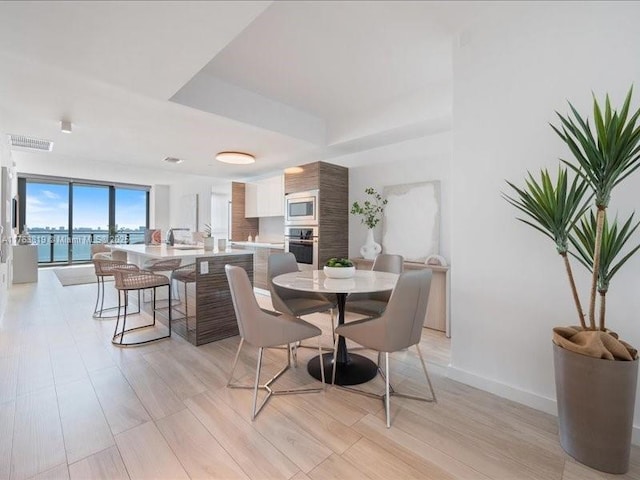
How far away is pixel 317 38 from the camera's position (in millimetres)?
2273

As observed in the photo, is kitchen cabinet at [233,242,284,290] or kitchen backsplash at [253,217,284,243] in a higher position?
kitchen backsplash at [253,217,284,243]

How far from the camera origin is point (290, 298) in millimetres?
2703

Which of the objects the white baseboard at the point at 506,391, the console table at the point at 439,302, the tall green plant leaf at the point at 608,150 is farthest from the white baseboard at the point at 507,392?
the tall green plant leaf at the point at 608,150

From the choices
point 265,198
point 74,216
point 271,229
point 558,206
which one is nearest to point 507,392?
point 558,206

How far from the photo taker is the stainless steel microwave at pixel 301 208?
4.29 meters

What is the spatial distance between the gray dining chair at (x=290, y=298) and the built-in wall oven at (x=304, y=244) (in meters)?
1.34

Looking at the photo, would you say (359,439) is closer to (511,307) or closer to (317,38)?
(511,307)

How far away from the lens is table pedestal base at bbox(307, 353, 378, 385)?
7.32ft

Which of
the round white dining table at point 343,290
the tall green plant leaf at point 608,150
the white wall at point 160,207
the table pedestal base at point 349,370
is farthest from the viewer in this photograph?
the white wall at point 160,207

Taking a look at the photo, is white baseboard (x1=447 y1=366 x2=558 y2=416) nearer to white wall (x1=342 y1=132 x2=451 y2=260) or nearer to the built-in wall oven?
white wall (x1=342 y1=132 x2=451 y2=260)

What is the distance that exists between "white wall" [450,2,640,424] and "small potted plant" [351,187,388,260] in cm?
178

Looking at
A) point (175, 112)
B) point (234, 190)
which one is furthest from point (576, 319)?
point (234, 190)

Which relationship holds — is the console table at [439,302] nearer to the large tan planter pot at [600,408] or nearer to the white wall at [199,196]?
the large tan planter pot at [600,408]

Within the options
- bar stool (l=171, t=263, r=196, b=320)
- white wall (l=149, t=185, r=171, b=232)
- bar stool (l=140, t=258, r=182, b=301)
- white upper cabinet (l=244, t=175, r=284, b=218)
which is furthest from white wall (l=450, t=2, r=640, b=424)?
white wall (l=149, t=185, r=171, b=232)
